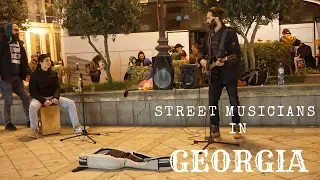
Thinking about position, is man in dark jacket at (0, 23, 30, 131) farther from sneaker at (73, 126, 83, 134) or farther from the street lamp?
the street lamp

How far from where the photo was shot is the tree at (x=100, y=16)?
864 centimetres

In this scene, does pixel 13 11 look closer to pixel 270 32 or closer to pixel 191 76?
pixel 191 76

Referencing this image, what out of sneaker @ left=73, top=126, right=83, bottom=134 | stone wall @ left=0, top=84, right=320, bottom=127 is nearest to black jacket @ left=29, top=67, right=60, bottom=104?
sneaker @ left=73, top=126, right=83, bottom=134

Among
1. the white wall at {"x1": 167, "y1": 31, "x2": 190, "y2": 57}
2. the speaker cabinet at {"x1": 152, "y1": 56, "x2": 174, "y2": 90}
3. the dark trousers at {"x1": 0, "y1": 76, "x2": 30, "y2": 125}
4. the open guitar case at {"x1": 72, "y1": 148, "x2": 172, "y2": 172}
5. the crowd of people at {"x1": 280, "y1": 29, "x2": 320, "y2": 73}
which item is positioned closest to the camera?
the open guitar case at {"x1": 72, "y1": 148, "x2": 172, "y2": 172}

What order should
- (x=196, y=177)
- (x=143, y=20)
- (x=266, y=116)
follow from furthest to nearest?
(x=143, y=20)
(x=266, y=116)
(x=196, y=177)

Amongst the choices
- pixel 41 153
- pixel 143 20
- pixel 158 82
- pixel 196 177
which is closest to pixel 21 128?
pixel 41 153

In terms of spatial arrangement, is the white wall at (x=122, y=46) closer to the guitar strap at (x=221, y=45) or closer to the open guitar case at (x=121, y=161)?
the guitar strap at (x=221, y=45)

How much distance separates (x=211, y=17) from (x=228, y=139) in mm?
1885

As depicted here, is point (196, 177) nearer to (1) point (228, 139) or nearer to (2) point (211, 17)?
(1) point (228, 139)

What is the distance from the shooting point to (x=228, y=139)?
6.77 meters

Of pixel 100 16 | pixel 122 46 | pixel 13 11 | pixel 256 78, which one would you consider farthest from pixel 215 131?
pixel 122 46

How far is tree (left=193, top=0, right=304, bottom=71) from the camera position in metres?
8.03

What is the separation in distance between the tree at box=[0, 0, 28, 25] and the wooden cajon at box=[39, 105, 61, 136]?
3.89 metres

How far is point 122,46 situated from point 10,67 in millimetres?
6644
